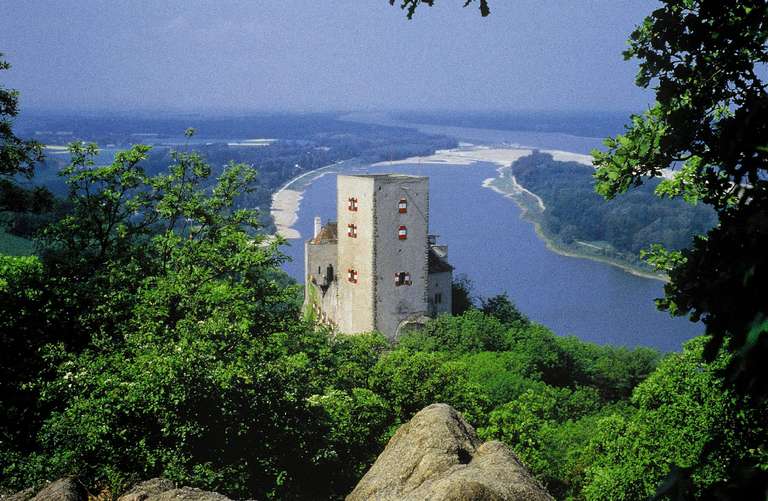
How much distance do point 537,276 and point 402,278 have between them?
65.8 m

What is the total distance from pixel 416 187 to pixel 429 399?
2913cm

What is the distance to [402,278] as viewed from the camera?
49875mm

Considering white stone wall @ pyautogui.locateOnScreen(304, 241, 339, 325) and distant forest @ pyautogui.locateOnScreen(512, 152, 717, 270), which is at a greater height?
white stone wall @ pyautogui.locateOnScreen(304, 241, 339, 325)

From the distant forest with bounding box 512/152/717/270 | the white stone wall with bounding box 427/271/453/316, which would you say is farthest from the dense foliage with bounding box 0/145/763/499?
the distant forest with bounding box 512/152/717/270

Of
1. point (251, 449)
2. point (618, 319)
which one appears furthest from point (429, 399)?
point (618, 319)

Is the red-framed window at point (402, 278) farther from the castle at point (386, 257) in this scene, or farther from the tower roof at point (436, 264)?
the tower roof at point (436, 264)

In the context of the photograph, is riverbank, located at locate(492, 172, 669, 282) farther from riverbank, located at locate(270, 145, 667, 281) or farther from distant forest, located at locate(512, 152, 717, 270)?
distant forest, located at locate(512, 152, 717, 270)

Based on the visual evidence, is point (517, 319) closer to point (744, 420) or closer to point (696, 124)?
point (744, 420)

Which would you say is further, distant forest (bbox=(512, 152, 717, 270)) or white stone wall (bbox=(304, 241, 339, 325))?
distant forest (bbox=(512, 152, 717, 270))

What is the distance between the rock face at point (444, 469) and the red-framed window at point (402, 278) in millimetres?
35937

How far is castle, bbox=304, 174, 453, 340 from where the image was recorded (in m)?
49.2

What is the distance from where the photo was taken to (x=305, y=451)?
15648mm

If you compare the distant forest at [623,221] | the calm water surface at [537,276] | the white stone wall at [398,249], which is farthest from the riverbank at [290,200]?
the white stone wall at [398,249]

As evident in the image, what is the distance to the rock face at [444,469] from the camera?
10.1 m
